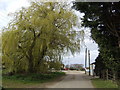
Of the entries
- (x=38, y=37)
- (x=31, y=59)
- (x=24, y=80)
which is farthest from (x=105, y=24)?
(x=31, y=59)

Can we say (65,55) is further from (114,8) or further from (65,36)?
(114,8)

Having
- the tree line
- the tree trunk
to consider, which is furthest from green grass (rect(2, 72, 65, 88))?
the tree line

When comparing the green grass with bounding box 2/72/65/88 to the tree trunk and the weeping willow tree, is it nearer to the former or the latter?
the tree trunk

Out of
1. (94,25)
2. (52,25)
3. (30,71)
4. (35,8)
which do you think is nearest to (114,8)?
(94,25)

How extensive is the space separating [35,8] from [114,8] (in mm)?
13629

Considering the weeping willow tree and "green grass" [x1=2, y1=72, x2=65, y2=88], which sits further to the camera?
the weeping willow tree

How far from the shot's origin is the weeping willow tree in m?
20.6

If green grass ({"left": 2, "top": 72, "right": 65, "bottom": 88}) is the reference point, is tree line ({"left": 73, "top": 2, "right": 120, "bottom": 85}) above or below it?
above

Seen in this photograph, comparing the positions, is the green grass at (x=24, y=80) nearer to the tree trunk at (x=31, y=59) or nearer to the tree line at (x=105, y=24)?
the tree trunk at (x=31, y=59)

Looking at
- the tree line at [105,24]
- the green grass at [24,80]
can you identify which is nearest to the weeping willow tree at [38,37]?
the green grass at [24,80]

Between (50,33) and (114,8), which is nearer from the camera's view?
(114,8)

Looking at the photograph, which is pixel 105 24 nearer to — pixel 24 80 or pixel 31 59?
pixel 24 80

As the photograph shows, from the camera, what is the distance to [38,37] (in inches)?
838

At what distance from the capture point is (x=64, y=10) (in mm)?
22188
